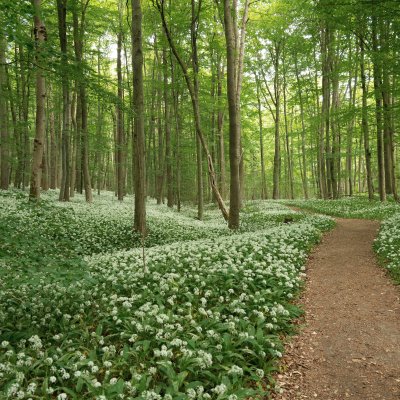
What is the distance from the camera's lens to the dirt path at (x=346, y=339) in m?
4.65

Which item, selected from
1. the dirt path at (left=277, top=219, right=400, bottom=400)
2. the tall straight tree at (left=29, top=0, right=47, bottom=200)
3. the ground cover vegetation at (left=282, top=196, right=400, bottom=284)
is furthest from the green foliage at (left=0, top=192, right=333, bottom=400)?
the tall straight tree at (left=29, top=0, right=47, bottom=200)

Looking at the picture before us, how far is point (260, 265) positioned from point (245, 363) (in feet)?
11.4

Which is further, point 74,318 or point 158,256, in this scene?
point 158,256

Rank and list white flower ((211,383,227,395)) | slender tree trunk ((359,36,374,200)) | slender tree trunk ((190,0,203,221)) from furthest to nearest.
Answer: slender tree trunk ((359,36,374,200)), slender tree trunk ((190,0,203,221)), white flower ((211,383,227,395))

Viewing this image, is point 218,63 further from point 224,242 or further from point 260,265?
point 260,265

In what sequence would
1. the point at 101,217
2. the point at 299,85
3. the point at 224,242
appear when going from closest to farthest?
the point at 224,242 → the point at 101,217 → the point at 299,85

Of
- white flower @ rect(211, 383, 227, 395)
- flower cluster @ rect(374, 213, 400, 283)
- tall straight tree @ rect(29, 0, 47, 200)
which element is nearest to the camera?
white flower @ rect(211, 383, 227, 395)

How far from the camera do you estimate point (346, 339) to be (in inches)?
229

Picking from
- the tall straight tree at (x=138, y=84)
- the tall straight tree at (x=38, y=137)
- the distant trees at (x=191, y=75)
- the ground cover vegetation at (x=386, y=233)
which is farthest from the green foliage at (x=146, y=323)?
the tall straight tree at (x=38, y=137)

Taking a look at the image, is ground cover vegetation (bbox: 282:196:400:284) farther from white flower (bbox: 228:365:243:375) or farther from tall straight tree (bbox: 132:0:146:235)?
tall straight tree (bbox: 132:0:146:235)

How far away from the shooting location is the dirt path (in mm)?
4652

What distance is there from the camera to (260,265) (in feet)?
27.1

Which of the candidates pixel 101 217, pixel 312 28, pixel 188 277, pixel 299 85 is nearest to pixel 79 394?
pixel 188 277

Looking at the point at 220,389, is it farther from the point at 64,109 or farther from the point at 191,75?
the point at 191,75
